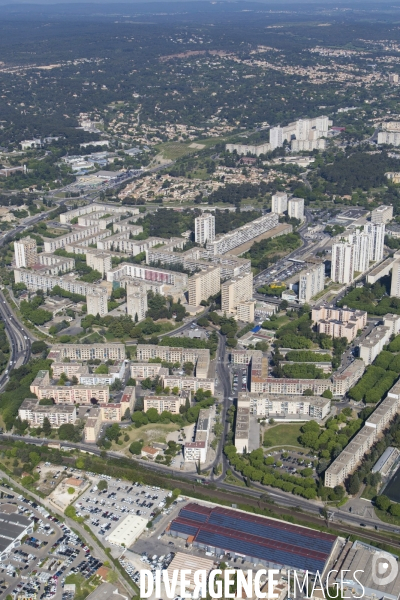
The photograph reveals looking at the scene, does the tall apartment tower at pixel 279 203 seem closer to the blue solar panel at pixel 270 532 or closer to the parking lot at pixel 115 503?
the parking lot at pixel 115 503

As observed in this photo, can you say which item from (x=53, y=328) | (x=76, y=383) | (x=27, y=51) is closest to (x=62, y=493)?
(x=76, y=383)

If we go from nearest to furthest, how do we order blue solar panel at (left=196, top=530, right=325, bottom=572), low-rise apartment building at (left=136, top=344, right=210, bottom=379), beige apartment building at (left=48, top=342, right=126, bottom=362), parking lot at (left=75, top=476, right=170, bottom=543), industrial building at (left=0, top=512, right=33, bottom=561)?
blue solar panel at (left=196, top=530, right=325, bottom=572)
industrial building at (left=0, top=512, right=33, bottom=561)
parking lot at (left=75, top=476, right=170, bottom=543)
low-rise apartment building at (left=136, top=344, right=210, bottom=379)
beige apartment building at (left=48, top=342, right=126, bottom=362)

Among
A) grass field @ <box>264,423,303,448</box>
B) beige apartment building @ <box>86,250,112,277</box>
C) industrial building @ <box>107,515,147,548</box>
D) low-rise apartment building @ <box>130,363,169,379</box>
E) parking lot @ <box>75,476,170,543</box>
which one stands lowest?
grass field @ <box>264,423,303,448</box>

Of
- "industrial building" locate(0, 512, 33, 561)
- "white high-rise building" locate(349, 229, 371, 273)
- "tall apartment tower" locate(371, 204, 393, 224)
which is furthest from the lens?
"tall apartment tower" locate(371, 204, 393, 224)

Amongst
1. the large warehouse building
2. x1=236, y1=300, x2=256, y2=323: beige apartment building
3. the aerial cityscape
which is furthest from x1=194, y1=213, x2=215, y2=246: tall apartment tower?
the large warehouse building

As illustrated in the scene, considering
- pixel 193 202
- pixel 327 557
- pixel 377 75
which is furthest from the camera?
pixel 377 75

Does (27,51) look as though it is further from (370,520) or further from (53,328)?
(370,520)

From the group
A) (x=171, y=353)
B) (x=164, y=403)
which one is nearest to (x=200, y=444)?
(x=164, y=403)

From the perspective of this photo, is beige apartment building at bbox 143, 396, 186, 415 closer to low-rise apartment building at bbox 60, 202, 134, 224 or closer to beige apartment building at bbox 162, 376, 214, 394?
beige apartment building at bbox 162, 376, 214, 394
